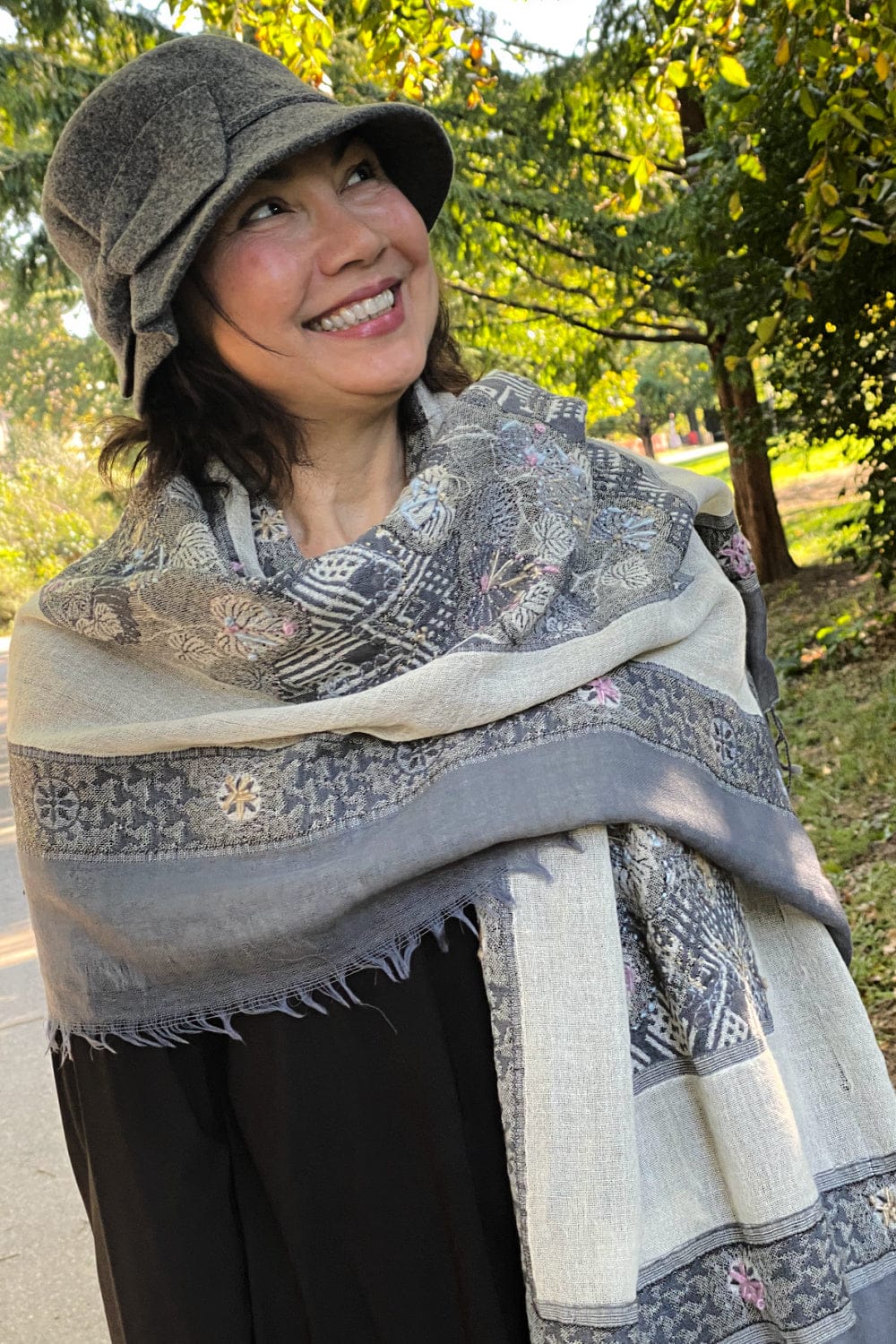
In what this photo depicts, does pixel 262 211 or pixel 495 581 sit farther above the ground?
pixel 262 211

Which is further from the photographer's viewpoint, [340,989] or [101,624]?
[101,624]


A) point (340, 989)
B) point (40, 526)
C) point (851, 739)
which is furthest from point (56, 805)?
point (40, 526)

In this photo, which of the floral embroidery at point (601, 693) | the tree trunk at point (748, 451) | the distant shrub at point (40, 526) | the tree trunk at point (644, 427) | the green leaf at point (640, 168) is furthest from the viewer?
the tree trunk at point (644, 427)

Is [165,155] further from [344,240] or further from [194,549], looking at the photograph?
[194,549]

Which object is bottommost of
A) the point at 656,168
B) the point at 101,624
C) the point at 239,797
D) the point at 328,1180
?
the point at 328,1180

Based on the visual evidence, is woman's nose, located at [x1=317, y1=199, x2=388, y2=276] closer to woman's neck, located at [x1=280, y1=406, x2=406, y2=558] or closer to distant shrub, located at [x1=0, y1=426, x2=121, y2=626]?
woman's neck, located at [x1=280, y1=406, x2=406, y2=558]

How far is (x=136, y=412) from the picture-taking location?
195 cm

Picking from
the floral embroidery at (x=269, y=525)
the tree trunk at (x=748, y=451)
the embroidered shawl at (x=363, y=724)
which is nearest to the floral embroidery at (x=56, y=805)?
the embroidered shawl at (x=363, y=724)

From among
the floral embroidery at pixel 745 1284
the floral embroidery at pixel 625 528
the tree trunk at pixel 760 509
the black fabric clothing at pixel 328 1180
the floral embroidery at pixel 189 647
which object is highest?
the tree trunk at pixel 760 509

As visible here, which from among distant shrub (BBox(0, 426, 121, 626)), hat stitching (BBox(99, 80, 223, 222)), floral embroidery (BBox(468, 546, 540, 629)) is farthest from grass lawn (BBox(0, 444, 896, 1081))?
distant shrub (BBox(0, 426, 121, 626))

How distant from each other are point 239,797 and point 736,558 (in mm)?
895

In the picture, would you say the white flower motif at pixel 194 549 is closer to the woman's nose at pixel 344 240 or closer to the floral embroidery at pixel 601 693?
the woman's nose at pixel 344 240

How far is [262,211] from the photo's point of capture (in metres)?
1.75

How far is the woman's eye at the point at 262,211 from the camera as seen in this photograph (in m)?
1.74
